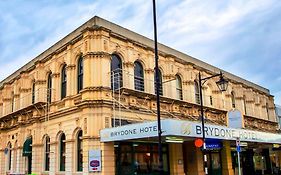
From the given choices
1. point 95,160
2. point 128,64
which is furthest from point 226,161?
point 95,160

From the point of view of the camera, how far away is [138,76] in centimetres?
2333

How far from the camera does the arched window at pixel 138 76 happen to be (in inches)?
909

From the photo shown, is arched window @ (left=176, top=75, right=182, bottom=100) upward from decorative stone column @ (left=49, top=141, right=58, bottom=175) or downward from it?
upward

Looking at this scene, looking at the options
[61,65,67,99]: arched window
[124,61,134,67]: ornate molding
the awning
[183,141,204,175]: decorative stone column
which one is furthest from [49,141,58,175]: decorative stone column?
[183,141,204,175]: decorative stone column

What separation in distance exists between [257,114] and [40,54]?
23.1 meters

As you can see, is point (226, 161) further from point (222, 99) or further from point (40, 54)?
point (40, 54)

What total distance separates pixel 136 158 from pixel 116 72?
5.53 meters

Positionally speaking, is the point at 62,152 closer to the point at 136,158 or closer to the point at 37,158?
the point at 37,158

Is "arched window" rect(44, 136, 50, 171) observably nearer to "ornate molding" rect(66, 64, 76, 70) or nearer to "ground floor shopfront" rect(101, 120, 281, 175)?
"ornate molding" rect(66, 64, 76, 70)

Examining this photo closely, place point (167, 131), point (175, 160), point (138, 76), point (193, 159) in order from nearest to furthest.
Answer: point (167, 131)
point (175, 160)
point (138, 76)
point (193, 159)

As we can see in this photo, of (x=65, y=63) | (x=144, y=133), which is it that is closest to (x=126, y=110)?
(x=144, y=133)

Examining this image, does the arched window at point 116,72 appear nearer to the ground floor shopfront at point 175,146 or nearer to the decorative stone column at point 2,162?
the ground floor shopfront at point 175,146

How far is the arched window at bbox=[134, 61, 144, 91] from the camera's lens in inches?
909

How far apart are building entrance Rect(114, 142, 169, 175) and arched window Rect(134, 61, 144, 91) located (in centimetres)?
404
